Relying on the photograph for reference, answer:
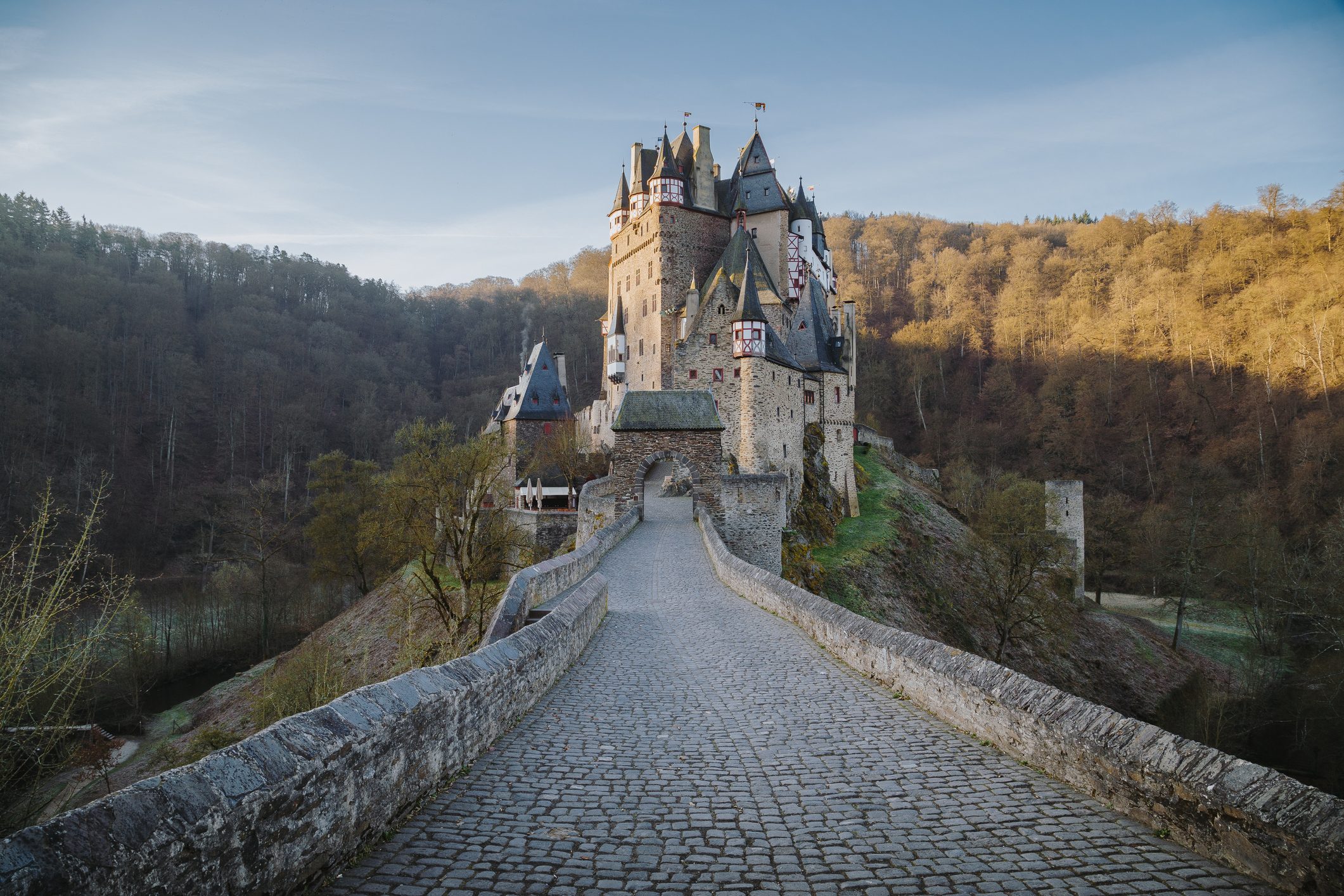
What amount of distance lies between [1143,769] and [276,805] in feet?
15.1

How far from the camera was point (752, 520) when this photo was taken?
68.2 ft

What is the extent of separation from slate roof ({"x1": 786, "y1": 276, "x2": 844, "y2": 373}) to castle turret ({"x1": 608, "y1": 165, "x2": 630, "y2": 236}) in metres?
12.9

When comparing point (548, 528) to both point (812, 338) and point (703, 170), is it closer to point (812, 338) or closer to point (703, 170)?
point (812, 338)

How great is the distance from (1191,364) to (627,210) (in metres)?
42.8

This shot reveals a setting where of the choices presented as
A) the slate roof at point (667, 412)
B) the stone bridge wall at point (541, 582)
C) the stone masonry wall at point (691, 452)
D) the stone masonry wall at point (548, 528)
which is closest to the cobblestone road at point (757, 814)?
the stone bridge wall at point (541, 582)

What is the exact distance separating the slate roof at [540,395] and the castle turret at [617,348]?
3.37m

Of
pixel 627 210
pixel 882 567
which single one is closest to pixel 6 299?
pixel 627 210

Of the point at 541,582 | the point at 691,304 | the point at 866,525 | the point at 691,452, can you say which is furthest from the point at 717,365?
the point at 541,582

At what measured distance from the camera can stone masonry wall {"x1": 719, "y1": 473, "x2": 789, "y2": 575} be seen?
20.7 m

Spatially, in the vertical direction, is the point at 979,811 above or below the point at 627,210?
below

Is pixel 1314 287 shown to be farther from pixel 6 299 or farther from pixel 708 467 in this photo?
pixel 6 299

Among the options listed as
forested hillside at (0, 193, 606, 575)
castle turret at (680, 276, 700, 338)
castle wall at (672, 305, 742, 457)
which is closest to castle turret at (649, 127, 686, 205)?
castle turret at (680, 276, 700, 338)

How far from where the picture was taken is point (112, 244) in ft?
245

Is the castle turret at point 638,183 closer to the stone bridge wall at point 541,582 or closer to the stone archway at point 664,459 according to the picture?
the stone archway at point 664,459
